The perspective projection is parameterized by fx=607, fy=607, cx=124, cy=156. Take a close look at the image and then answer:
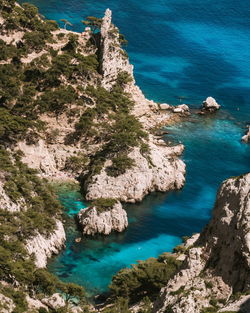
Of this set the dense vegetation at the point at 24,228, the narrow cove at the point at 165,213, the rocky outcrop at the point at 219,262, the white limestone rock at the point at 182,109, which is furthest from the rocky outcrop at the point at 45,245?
the white limestone rock at the point at 182,109

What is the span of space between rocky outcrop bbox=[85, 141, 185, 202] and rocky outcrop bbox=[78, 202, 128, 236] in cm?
930

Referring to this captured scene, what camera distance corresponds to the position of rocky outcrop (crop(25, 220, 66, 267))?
8650cm

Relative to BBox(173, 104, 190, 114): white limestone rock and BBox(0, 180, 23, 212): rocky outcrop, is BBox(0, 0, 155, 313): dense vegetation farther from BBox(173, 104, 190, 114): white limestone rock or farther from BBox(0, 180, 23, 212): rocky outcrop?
BBox(173, 104, 190, 114): white limestone rock

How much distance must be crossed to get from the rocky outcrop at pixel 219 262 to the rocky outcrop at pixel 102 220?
40478 millimetres

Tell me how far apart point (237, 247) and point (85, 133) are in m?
71.7

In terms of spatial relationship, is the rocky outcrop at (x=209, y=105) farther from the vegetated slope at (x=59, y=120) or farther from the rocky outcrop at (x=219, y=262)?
the rocky outcrop at (x=219, y=262)

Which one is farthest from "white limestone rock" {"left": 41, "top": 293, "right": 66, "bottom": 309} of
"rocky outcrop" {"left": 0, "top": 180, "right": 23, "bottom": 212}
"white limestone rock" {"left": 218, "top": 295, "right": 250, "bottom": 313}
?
"white limestone rock" {"left": 218, "top": 295, "right": 250, "bottom": 313}

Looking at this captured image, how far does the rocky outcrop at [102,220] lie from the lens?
325 ft

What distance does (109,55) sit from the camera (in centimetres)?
13538

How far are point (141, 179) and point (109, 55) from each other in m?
34.9

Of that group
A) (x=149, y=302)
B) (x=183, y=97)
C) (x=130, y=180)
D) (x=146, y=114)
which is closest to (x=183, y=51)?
(x=183, y=97)

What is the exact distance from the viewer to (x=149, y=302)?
234ft

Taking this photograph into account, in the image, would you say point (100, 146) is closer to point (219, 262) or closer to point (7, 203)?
point (7, 203)

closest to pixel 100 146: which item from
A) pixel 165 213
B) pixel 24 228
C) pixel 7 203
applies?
pixel 165 213
